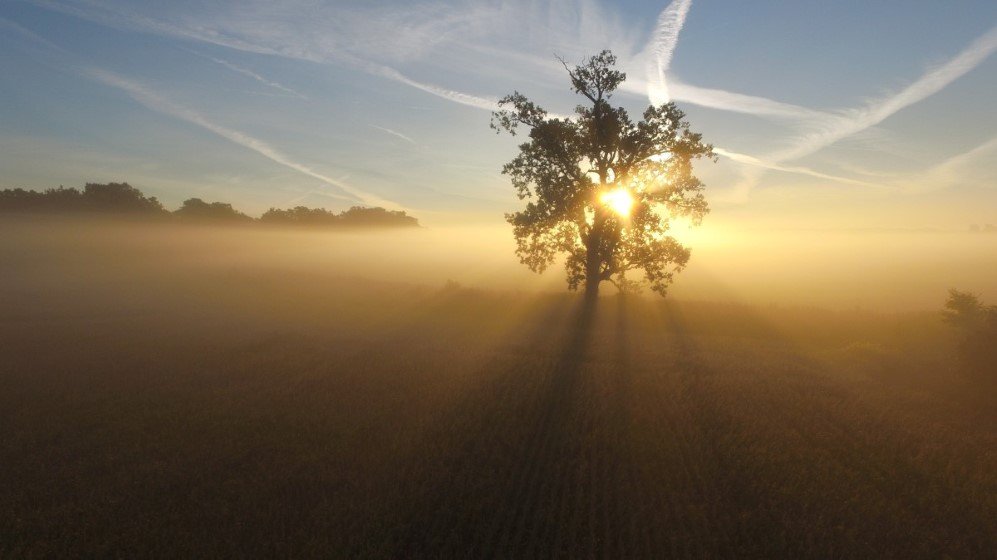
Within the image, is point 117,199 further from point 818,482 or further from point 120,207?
point 818,482

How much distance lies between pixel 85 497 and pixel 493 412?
7.74 meters

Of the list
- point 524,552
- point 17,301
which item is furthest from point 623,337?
point 17,301

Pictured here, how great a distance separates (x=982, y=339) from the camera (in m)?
16.1

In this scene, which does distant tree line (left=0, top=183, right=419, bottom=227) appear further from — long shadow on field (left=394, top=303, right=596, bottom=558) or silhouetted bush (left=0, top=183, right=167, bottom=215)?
long shadow on field (left=394, top=303, right=596, bottom=558)

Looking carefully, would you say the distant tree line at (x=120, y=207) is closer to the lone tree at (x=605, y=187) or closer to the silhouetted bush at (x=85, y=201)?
the silhouetted bush at (x=85, y=201)

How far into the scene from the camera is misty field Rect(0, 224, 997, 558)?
7211mm

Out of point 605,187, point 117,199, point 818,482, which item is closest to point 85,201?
point 117,199

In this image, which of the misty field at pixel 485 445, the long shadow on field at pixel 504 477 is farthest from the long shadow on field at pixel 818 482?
the long shadow on field at pixel 504 477

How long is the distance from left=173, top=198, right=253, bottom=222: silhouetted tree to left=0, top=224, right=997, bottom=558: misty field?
217 ft

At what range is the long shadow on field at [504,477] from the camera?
6.96 meters

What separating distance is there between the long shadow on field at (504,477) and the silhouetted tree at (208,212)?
278 feet

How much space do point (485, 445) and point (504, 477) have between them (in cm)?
130

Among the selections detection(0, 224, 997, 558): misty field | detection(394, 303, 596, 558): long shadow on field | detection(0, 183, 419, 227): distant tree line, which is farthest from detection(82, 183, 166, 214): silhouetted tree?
detection(394, 303, 596, 558): long shadow on field

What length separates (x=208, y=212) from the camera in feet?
271
